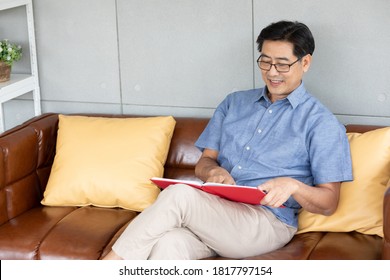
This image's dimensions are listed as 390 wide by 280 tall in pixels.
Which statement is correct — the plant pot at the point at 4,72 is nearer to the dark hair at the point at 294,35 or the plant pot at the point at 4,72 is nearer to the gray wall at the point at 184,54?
the gray wall at the point at 184,54

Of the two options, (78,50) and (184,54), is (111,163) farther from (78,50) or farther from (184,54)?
(78,50)

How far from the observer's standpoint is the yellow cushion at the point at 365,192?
347 cm

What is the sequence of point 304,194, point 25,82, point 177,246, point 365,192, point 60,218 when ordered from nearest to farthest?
point 177,246 → point 304,194 → point 365,192 → point 60,218 → point 25,82

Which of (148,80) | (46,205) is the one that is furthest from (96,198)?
(148,80)

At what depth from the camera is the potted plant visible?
4.29 metres

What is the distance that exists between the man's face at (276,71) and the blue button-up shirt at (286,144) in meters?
0.05

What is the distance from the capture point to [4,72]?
4.31m

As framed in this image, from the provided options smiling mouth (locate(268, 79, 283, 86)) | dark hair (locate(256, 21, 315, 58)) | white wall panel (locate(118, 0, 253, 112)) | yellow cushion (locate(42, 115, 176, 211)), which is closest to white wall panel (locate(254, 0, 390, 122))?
white wall panel (locate(118, 0, 253, 112))

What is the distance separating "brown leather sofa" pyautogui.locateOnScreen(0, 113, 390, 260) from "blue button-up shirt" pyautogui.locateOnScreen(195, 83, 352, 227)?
273mm

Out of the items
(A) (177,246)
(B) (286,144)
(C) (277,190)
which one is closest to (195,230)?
(A) (177,246)

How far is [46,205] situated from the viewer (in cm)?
402

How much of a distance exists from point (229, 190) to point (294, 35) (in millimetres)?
810
